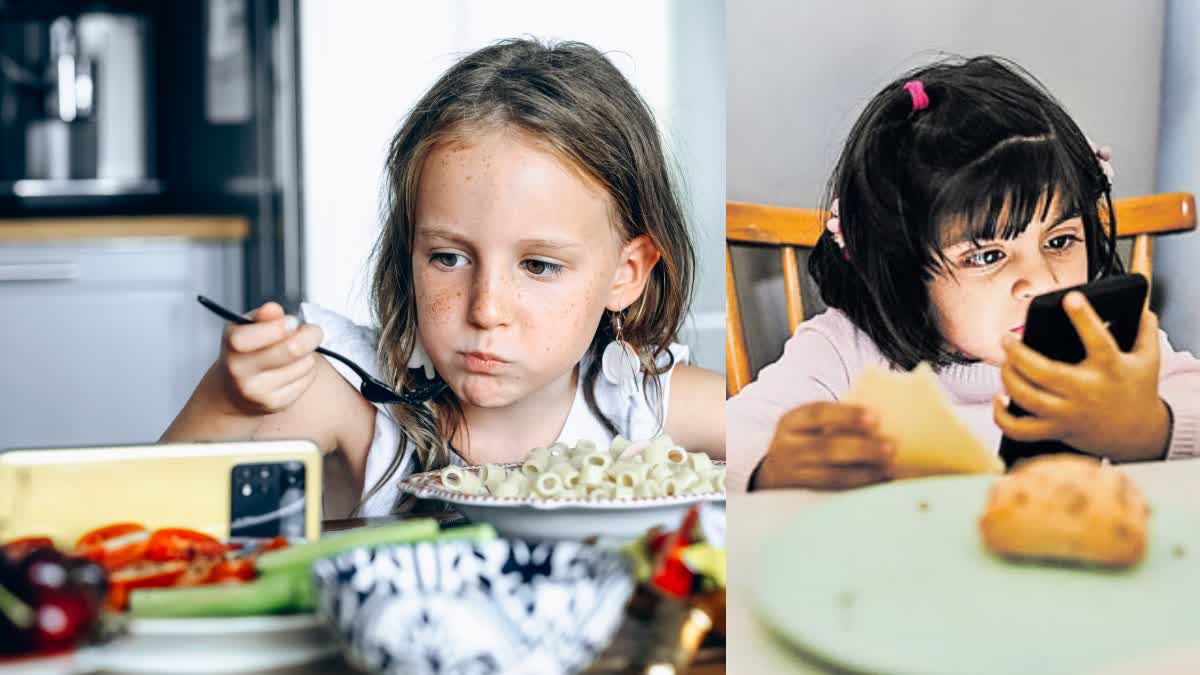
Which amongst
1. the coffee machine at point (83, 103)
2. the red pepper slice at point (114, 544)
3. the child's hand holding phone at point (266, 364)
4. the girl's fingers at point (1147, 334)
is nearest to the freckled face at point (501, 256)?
the child's hand holding phone at point (266, 364)

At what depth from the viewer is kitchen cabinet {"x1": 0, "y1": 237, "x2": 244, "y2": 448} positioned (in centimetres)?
109

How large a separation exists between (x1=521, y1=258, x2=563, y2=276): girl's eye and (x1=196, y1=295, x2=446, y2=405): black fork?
5.2 inches

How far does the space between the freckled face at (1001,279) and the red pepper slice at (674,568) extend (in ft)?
1.39

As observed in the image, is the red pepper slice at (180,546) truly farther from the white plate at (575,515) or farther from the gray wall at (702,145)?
the gray wall at (702,145)

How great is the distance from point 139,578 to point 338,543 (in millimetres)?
127

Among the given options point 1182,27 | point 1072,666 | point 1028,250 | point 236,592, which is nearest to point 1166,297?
point 1028,250

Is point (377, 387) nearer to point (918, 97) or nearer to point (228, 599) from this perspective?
point (228, 599)

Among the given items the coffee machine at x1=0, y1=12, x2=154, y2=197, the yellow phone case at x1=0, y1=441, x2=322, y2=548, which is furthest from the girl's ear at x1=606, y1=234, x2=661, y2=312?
the coffee machine at x1=0, y1=12, x2=154, y2=197

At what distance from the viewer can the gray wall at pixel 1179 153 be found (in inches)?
46.3

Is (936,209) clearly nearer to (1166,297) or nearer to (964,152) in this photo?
(964,152)

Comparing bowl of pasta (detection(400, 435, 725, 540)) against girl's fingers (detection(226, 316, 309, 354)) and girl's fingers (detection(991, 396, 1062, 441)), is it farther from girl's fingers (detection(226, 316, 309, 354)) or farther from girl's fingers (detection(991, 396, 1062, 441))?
girl's fingers (detection(991, 396, 1062, 441))

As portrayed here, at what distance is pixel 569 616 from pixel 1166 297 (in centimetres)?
79

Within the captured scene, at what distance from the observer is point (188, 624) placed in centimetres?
70

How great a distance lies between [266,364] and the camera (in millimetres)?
1054
